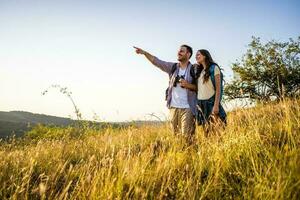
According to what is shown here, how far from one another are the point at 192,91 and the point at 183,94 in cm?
17

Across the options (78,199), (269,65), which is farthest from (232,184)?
(269,65)

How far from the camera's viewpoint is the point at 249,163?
345cm

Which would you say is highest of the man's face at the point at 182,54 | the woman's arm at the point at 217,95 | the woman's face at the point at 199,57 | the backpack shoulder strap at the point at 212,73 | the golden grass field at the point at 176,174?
the man's face at the point at 182,54

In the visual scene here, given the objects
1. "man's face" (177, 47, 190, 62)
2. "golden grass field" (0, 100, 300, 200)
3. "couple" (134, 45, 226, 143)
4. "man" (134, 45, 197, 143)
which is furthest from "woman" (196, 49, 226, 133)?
"golden grass field" (0, 100, 300, 200)

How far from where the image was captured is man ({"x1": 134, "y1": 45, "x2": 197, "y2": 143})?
5.80 meters

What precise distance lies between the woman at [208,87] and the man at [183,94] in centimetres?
18

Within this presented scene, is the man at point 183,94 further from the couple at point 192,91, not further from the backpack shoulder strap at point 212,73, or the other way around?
the backpack shoulder strap at point 212,73

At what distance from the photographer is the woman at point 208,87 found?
548 centimetres

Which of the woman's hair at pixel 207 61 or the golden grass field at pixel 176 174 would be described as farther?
the woman's hair at pixel 207 61

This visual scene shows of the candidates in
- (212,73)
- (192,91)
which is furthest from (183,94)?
(212,73)

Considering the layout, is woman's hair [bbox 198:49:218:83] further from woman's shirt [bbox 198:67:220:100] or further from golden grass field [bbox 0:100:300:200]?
golden grass field [bbox 0:100:300:200]

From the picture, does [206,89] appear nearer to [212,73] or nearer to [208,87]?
[208,87]

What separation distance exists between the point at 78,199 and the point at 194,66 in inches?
146

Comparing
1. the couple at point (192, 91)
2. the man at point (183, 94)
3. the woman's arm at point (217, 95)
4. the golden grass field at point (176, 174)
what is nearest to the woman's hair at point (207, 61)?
the couple at point (192, 91)
